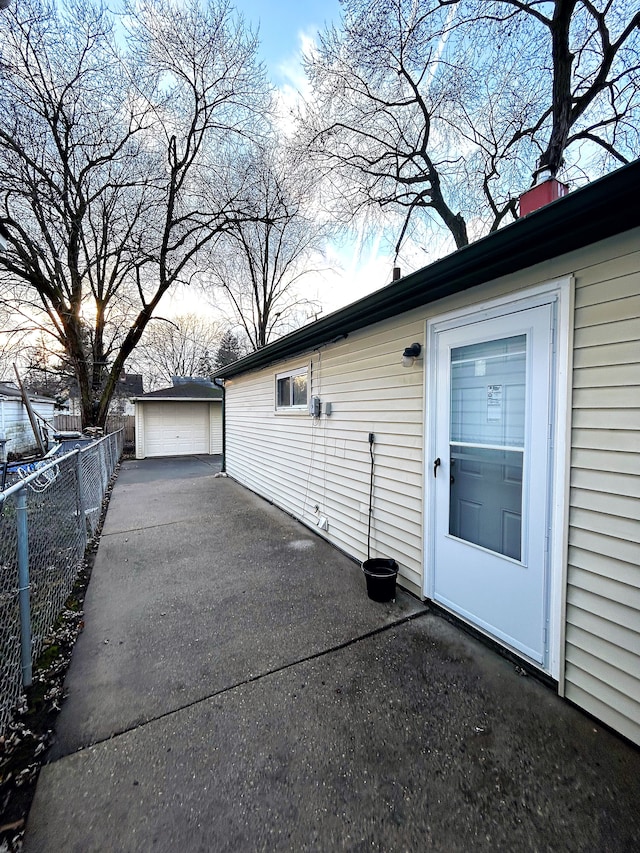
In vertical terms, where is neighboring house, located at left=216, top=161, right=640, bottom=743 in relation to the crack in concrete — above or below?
above

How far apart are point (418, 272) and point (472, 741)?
112 inches

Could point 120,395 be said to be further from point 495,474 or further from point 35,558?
point 495,474

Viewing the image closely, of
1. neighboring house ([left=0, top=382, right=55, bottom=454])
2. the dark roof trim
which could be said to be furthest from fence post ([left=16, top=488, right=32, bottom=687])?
neighboring house ([left=0, top=382, right=55, bottom=454])

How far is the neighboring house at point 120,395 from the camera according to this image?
21.3m

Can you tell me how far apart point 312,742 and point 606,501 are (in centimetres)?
192

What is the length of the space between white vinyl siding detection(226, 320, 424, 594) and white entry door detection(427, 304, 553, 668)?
→ 1.05ft

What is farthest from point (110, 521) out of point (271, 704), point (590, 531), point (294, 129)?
point (294, 129)

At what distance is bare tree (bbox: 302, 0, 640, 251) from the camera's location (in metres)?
6.44

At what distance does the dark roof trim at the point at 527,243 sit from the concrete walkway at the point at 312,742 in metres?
2.54

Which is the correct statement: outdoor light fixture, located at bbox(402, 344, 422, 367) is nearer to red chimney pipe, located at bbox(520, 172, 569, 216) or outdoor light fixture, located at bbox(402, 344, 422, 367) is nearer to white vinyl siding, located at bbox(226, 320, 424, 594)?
white vinyl siding, located at bbox(226, 320, 424, 594)

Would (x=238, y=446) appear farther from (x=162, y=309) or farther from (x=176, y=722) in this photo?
(x=162, y=309)

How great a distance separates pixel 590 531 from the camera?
193 cm

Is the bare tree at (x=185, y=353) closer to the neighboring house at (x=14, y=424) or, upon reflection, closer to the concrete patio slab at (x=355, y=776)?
the neighboring house at (x=14, y=424)

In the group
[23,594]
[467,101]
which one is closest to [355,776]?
[23,594]
